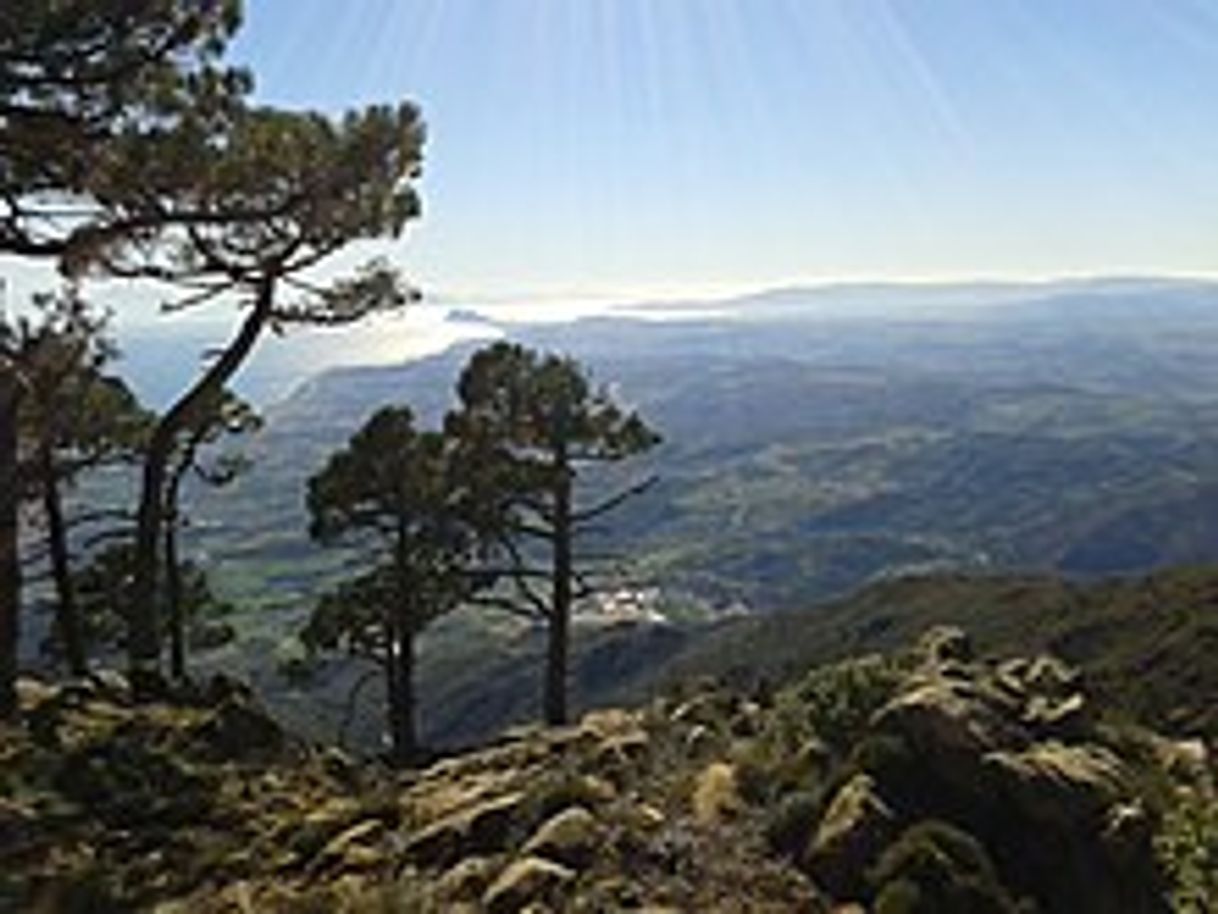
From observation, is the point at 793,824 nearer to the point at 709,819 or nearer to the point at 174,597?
the point at 709,819

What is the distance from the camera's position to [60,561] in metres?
35.2

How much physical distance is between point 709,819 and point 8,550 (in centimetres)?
1365

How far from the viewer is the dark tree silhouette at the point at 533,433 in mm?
39812

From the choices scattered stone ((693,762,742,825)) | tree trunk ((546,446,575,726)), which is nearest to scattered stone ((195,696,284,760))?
scattered stone ((693,762,742,825))

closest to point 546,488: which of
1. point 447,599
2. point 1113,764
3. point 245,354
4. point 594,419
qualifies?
point 594,419

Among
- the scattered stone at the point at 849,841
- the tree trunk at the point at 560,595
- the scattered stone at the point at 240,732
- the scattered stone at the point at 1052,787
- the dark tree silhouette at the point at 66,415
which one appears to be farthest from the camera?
the tree trunk at the point at 560,595

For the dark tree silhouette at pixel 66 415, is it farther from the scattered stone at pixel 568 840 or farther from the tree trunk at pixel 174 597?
the scattered stone at pixel 568 840

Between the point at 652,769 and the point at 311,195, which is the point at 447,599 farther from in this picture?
the point at 652,769

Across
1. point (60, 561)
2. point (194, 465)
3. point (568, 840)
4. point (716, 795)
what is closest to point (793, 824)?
point (716, 795)

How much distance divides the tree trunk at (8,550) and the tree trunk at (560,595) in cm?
1707

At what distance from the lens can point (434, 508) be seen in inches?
1631

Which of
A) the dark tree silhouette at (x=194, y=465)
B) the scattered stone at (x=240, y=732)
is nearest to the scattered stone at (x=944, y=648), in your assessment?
the scattered stone at (x=240, y=732)

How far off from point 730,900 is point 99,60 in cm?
1428

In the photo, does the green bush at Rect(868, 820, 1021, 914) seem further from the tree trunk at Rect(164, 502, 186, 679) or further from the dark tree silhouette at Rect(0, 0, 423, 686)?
the tree trunk at Rect(164, 502, 186, 679)
